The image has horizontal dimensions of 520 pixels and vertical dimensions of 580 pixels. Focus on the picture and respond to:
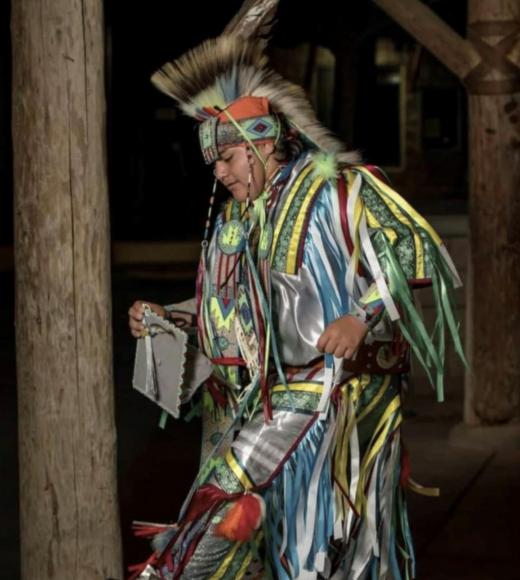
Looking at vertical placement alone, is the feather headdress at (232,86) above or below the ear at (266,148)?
above

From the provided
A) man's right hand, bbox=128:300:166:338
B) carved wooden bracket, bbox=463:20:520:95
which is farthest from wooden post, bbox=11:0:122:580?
carved wooden bracket, bbox=463:20:520:95

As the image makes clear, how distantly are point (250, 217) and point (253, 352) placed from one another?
1.24 ft

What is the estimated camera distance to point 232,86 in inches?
194

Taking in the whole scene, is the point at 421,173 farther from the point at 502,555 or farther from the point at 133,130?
the point at 502,555

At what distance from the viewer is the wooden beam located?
8586 millimetres

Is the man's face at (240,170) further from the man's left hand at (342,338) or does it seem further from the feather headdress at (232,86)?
the man's left hand at (342,338)

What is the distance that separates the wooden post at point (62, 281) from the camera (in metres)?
4.88

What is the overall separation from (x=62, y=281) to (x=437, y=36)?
163 inches

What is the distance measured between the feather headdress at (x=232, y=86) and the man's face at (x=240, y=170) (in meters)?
0.10

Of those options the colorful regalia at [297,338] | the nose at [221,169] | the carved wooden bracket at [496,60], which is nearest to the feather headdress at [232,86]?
the colorful regalia at [297,338]

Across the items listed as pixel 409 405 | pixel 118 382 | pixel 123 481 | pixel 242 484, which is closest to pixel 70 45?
pixel 242 484

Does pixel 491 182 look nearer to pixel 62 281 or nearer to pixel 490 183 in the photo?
pixel 490 183

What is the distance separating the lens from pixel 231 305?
4.98 meters

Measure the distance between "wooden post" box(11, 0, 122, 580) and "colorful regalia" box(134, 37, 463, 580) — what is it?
9.7 inches
